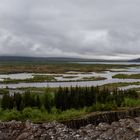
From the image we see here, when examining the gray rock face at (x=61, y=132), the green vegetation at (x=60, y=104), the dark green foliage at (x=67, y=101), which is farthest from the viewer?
the dark green foliage at (x=67, y=101)

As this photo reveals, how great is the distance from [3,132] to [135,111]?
16.3m

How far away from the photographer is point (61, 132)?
25.8 metres

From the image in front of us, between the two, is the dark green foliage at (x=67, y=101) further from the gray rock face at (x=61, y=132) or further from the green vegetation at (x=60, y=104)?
the gray rock face at (x=61, y=132)

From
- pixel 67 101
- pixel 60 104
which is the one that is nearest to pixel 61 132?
pixel 60 104

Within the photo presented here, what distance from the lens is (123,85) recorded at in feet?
317

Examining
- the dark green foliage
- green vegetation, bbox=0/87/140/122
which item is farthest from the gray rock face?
the dark green foliage

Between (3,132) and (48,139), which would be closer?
(48,139)

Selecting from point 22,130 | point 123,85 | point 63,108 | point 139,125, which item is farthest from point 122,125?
point 123,85

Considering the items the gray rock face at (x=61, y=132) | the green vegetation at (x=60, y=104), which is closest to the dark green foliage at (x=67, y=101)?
the green vegetation at (x=60, y=104)

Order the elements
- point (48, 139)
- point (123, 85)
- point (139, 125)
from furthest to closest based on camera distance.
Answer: point (123, 85) → point (139, 125) → point (48, 139)

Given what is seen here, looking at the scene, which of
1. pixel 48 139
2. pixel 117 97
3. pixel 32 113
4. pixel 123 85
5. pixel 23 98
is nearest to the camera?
pixel 48 139

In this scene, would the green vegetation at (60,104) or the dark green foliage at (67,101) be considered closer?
the green vegetation at (60,104)

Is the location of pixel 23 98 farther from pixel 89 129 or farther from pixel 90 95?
pixel 89 129

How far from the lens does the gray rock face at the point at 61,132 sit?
25328 mm
